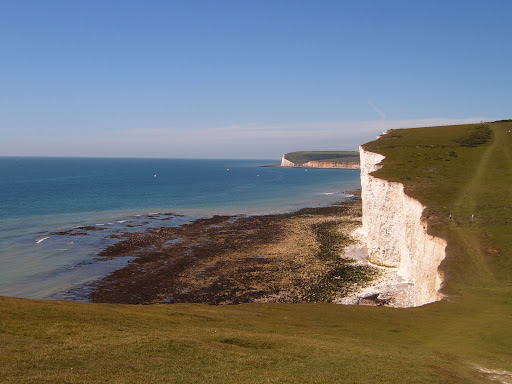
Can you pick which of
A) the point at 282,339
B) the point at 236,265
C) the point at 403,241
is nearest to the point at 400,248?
the point at 403,241

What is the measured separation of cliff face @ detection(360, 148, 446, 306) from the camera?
27.3 metres

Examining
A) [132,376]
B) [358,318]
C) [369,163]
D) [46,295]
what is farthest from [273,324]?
[369,163]

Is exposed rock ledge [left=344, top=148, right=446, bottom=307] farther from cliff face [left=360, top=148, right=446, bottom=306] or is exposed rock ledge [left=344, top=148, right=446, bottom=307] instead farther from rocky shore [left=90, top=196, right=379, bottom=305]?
rocky shore [left=90, top=196, right=379, bottom=305]

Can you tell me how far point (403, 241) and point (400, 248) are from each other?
72.3 inches

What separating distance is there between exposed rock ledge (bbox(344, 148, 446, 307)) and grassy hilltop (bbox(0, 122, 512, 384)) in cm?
187

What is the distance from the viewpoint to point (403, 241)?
36312mm

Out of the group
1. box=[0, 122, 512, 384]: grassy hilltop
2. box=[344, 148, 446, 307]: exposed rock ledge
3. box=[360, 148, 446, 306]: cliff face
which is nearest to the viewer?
box=[0, 122, 512, 384]: grassy hilltop

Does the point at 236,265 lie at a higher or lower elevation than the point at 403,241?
lower


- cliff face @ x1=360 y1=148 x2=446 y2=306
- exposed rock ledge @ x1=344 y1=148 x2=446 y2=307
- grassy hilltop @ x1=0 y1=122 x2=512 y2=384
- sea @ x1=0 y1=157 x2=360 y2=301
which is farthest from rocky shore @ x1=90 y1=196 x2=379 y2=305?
grassy hilltop @ x1=0 y1=122 x2=512 y2=384

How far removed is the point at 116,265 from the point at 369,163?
36.4m

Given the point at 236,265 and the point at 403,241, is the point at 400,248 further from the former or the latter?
the point at 236,265

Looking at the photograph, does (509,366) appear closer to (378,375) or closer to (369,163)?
(378,375)

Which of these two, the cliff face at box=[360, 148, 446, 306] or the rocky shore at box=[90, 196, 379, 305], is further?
the rocky shore at box=[90, 196, 379, 305]

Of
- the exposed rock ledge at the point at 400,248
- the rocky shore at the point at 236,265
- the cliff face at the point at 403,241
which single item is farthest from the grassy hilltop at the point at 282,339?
the rocky shore at the point at 236,265
